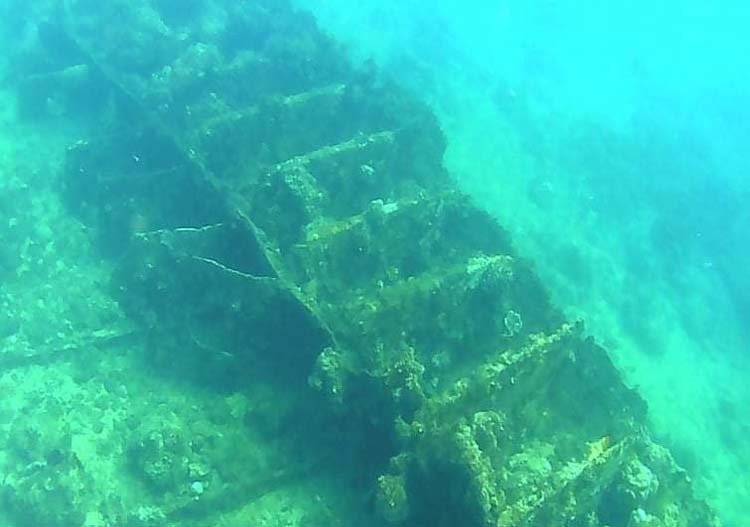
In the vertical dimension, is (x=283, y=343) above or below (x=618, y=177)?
below

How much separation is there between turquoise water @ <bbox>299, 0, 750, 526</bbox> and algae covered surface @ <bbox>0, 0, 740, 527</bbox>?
2082mm

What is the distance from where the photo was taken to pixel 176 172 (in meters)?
11.3

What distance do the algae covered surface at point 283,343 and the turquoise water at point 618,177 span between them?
82.0 inches

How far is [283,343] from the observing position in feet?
28.6

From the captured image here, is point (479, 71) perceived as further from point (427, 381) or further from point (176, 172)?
point (427, 381)

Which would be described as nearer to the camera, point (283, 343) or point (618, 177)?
point (283, 343)

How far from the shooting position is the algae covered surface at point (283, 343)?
7484mm

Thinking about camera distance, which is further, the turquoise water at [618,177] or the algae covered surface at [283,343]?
the turquoise water at [618,177]

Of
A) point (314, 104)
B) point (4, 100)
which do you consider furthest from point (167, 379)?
point (4, 100)

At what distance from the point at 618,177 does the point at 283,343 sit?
1415 cm

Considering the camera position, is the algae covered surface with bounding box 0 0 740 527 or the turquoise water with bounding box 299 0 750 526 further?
the turquoise water with bounding box 299 0 750 526

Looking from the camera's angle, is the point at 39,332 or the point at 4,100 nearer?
the point at 39,332

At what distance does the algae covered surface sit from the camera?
7.48m

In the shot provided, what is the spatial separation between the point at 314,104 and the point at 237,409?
6312 mm
